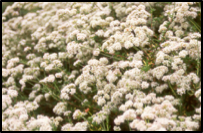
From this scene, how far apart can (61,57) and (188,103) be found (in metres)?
2.69

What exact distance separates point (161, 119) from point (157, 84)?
44.4 inches

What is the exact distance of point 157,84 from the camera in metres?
3.68

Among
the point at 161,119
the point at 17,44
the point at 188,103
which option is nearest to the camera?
the point at 161,119

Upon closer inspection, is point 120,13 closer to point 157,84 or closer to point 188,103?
point 157,84

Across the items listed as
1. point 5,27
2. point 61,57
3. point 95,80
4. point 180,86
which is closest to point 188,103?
point 180,86

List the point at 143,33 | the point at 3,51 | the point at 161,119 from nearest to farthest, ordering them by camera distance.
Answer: the point at 161,119 < the point at 143,33 < the point at 3,51

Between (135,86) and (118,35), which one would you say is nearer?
(135,86)

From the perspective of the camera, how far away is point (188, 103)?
390cm

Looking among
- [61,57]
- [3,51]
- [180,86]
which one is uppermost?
[3,51]

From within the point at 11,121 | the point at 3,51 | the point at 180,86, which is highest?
the point at 3,51

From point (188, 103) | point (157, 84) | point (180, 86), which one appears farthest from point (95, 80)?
point (188, 103)

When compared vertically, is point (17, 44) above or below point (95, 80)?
above

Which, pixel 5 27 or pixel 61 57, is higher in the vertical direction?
pixel 5 27

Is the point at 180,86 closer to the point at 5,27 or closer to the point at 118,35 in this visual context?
the point at 118,35
